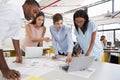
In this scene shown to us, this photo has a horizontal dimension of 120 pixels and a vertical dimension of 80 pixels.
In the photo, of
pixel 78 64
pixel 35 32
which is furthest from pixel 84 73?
pixel 35 32

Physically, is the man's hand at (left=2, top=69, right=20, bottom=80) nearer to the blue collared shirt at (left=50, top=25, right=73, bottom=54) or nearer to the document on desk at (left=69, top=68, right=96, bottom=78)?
the document on desk at (left=69, top=68, right=96, bottom=78)

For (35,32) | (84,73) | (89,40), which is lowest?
(84,73)

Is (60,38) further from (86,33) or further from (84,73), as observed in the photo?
(84,73)

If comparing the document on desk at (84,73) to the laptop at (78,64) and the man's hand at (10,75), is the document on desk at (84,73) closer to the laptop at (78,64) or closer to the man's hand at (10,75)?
the laptop at (78,64)

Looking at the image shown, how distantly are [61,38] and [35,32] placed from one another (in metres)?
0.40

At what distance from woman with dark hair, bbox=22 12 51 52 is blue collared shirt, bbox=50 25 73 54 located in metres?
0.17

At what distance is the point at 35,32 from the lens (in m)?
2.12

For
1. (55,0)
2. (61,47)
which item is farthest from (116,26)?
(61,47)

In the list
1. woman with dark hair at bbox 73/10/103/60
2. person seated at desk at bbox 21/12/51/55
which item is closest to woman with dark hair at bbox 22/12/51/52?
person seated at desk at bbox 21/12/51/55

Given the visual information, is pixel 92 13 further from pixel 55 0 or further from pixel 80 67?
pixel 80 67

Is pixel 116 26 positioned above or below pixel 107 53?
above

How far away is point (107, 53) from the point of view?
414cm

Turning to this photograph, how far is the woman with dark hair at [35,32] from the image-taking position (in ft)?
6.63

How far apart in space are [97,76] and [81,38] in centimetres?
88
